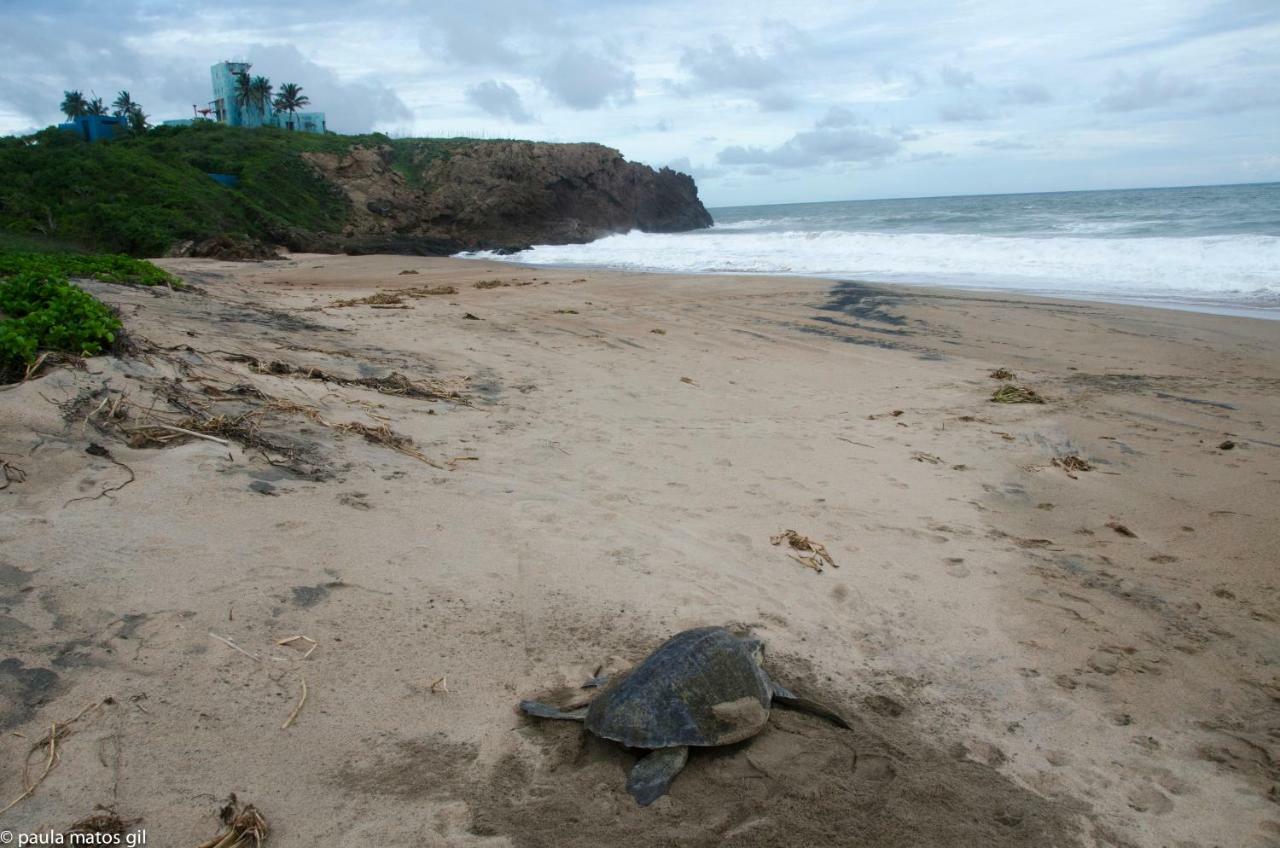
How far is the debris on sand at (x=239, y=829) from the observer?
1.95 metres

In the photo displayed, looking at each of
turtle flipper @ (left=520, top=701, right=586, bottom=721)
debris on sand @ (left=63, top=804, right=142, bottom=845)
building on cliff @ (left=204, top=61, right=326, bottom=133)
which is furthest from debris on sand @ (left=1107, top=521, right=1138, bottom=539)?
building on cliff @ (left=204, top=61, right=326, bottom=133)

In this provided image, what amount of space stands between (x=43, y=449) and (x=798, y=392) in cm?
611

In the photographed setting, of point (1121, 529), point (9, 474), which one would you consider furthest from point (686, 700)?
point (1121, 529)

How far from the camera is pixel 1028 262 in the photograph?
63.3 ft

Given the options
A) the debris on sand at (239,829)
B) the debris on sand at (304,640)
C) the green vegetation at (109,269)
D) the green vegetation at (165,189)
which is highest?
the green vegetation at (165,189)

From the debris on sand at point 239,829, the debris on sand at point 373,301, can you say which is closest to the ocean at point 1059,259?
the debris on sand at point 373,301

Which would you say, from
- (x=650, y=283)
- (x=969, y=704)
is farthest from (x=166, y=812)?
(x=650, y=283)

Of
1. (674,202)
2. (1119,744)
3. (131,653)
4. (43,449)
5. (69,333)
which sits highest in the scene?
(674,202)

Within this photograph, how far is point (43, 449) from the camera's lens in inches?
137

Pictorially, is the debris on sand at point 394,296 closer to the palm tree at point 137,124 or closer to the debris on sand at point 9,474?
the debris on sand at point 9,474

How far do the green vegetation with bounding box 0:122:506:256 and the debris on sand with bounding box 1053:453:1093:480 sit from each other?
64.6 feet

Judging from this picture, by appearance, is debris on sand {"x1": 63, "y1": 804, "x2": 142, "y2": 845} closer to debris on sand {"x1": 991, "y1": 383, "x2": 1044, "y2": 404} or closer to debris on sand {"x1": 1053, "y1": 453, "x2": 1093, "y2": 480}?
debris on sand {"x1": 1053, "y1": 453, "x2": 1093, "y2": 480}

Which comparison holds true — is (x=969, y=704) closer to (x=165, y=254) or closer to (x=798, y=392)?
(x=798, y=392)

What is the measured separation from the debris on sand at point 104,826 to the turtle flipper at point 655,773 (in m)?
1.38
